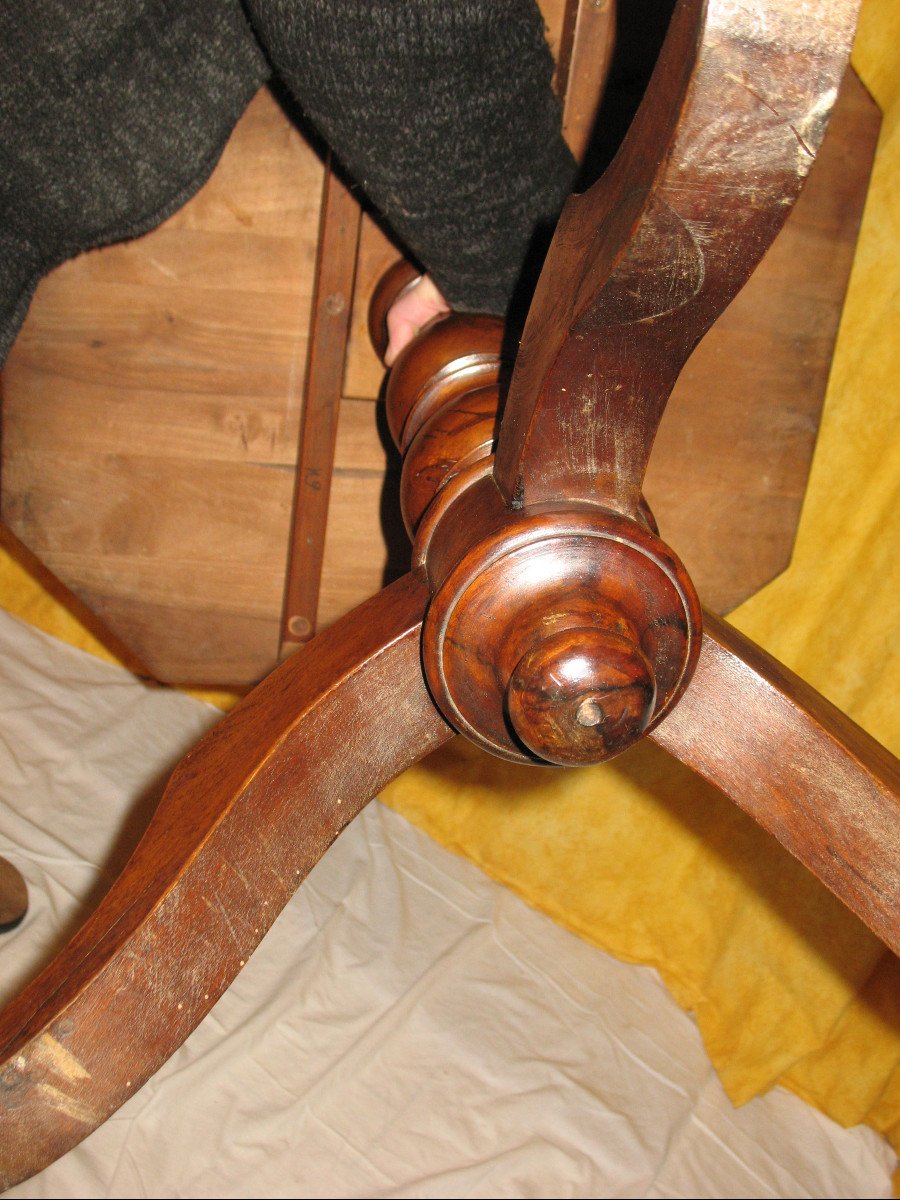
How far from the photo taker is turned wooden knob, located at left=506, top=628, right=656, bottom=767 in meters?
0.45

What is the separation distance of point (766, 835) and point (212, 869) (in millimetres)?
897

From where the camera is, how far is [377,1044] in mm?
1043

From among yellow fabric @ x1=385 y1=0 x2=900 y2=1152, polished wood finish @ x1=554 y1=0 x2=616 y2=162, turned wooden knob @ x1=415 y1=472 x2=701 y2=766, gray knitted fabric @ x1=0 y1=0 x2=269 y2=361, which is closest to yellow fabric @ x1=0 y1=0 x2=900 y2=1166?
yellow fabric @ x1=385 y1=0 x2=900 y2=1152

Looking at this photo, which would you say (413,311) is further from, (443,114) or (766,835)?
(766,835)

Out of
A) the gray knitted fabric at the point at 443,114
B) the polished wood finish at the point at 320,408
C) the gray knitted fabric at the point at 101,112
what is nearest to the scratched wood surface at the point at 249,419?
the polished wood finish at the point at 320,408

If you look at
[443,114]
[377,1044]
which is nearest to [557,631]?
[443,114]

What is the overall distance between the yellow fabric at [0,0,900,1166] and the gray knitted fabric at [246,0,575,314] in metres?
0.48

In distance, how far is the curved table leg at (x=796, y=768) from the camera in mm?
607

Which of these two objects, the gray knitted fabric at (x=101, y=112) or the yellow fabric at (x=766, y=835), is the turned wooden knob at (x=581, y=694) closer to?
the gray knitted fabric at (x=101, y=112)

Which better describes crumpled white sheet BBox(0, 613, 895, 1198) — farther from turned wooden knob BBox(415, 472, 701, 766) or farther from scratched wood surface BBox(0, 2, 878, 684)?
turned wooden knob BBox(415, 472, 701, 766)

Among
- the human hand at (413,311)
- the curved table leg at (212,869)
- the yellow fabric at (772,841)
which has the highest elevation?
the human hand at (413,311)

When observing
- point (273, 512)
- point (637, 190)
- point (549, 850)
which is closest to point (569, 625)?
point (637, 190)

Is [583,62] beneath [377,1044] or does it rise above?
above

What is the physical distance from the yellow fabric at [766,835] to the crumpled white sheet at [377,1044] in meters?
0.05
